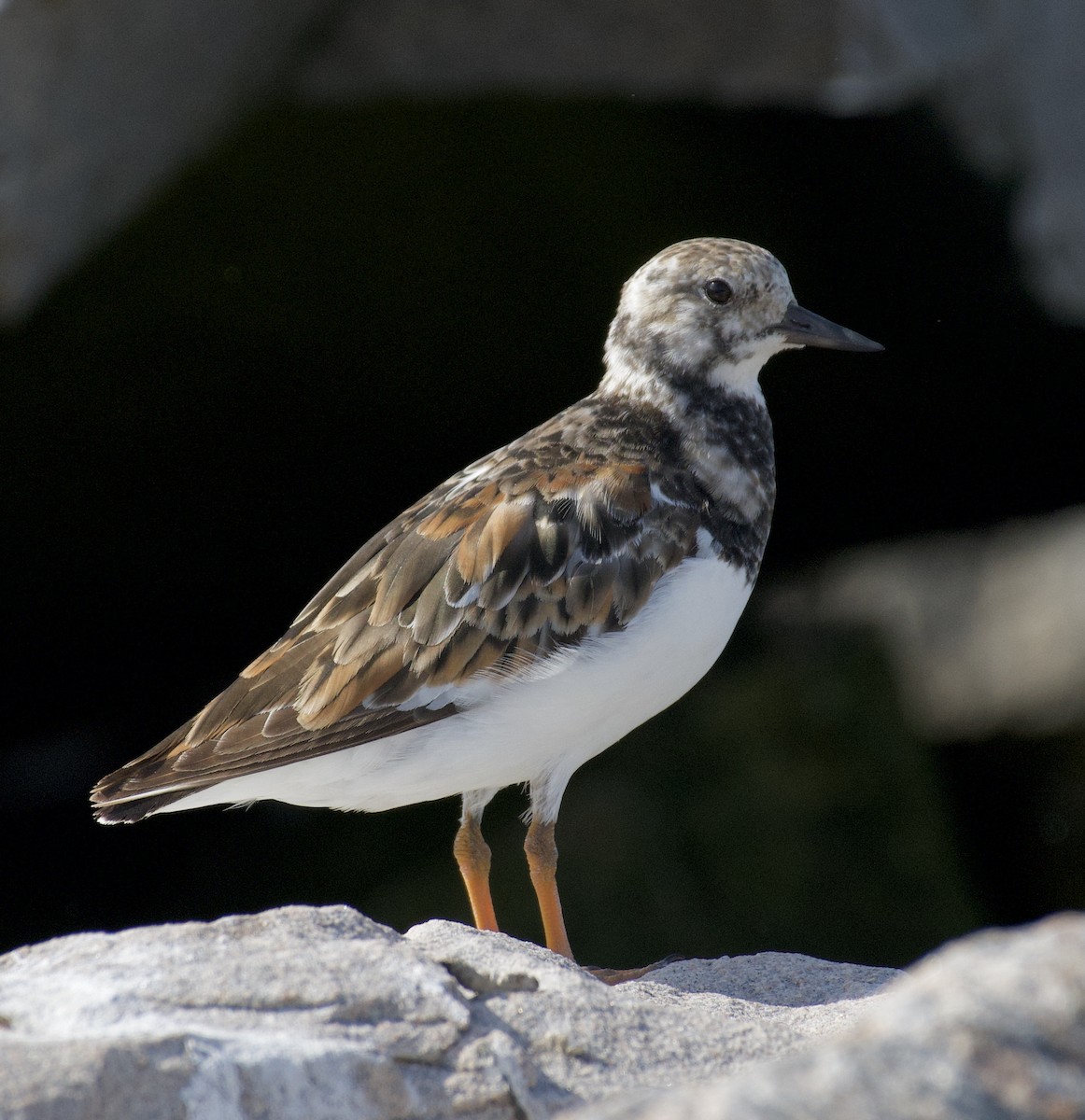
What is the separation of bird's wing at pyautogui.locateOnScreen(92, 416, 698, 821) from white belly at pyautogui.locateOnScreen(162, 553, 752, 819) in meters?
0.04

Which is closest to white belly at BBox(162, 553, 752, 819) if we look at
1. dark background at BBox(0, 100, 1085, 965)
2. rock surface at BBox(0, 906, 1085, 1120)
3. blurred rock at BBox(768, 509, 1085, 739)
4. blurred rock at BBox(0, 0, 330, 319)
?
→ rock surface at BBox(0, 906, 1085, 1120)

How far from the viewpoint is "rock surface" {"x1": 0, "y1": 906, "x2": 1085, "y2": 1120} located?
4.97 feet

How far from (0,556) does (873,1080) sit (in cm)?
671

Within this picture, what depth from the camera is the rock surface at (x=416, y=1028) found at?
4.97 feet

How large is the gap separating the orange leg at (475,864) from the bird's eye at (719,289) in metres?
1.58

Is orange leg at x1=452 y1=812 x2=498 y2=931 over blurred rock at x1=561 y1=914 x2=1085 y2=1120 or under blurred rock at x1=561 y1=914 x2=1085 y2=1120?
under

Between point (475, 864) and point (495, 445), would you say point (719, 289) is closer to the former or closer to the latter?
point (475, 864)

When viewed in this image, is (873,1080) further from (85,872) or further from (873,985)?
(85,872)

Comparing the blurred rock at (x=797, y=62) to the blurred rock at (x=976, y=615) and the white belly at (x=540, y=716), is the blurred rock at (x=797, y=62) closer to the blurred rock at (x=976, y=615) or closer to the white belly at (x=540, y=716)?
the blurred rock at (x=976, y=615)

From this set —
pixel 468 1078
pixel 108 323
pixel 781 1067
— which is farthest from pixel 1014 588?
pixel 781 1067

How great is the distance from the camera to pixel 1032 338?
695cm

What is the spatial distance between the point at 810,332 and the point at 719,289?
29cm

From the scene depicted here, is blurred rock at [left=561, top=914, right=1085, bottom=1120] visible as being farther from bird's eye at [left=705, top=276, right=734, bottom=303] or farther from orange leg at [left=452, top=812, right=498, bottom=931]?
bird's eye at [left=705, top=276, right=734, bottom=303]

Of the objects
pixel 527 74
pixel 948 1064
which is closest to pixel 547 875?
pixel 948 1064
